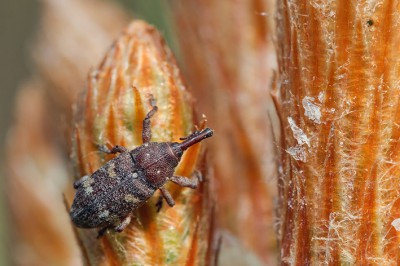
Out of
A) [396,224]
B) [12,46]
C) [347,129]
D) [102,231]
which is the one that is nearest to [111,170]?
[102,231]

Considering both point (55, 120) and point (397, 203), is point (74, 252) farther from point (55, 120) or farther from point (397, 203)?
point (397, 203)

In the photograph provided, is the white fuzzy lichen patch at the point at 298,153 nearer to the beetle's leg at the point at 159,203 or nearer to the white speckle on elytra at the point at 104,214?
the beetle's leg at the point at 159,203

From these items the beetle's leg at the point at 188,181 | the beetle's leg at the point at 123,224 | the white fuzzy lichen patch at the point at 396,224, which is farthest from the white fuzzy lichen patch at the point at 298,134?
the beetle's leg at the point at 123,224

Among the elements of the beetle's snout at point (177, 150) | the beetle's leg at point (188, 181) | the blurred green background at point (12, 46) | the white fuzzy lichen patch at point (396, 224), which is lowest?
the white fuzzy lichen patch at point (396, 224)

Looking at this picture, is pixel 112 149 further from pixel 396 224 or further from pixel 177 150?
pixel 396 224

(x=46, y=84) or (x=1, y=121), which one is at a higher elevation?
(x=1, y=121)

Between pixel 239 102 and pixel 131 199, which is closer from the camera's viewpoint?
pixel 131 199

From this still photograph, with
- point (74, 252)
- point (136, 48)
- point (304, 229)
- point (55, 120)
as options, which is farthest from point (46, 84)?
point (304, 229)
